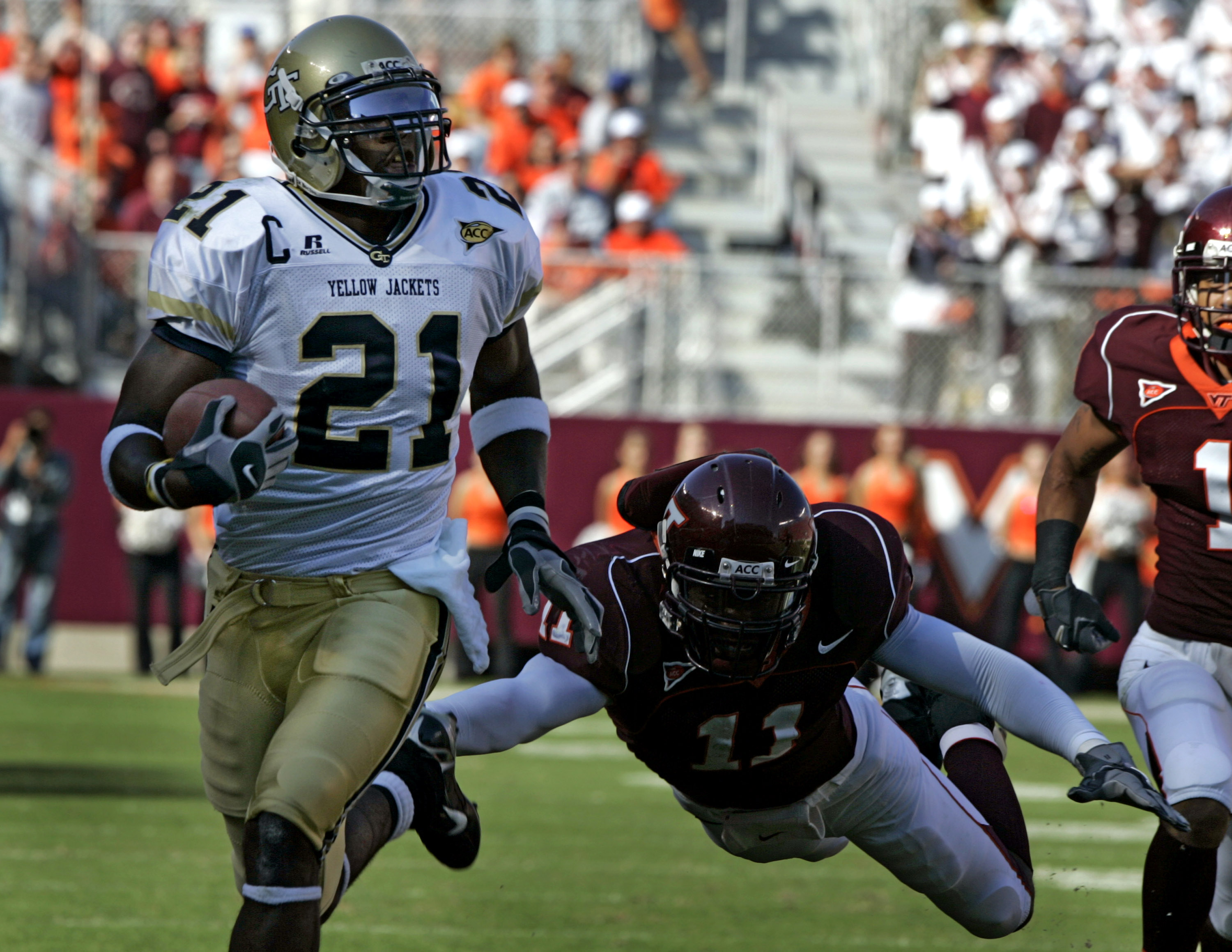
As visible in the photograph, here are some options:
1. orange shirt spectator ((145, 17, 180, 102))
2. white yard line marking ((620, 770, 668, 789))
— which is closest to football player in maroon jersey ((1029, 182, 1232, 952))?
white yard line marking ((620, 770, 668, 789))

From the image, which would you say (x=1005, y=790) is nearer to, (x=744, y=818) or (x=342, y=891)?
(x=744, y=818)

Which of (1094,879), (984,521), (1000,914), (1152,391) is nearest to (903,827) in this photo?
(1000,914)

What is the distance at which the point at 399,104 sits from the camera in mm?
3547

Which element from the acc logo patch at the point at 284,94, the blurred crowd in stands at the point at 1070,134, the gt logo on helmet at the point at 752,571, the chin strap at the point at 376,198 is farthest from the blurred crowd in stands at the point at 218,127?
the gt logo on helmet at the point at 752,571

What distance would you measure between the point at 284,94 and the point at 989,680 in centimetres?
190

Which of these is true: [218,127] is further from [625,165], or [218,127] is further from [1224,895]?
[1224,895]

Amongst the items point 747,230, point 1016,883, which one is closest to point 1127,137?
point 747,230

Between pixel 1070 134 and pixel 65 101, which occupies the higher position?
pixel 65 101

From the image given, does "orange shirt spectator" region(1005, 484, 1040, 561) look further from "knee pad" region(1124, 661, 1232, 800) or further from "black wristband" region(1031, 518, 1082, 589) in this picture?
"knee pad" region(1124, 661, 1232, 800)

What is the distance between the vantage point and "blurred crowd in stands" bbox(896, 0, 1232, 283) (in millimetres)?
12023

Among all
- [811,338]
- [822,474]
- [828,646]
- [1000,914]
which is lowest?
[822,474]

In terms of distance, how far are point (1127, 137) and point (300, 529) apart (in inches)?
416

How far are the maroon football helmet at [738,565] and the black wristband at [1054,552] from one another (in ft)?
3.36

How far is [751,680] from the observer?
3662 millimetres
